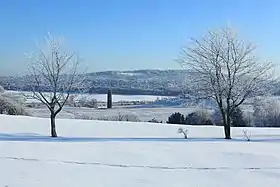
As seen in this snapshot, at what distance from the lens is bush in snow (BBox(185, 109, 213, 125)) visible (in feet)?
160

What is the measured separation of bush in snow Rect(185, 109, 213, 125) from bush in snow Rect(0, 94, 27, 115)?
17651mm

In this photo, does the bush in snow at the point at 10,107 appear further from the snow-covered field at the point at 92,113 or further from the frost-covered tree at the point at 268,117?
the frost-covered tree at the point at 268,117

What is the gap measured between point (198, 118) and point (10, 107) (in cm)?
2025

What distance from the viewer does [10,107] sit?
47.3 metres

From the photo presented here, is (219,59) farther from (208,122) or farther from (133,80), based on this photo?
(133,80)

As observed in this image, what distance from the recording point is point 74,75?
86.7 feet
